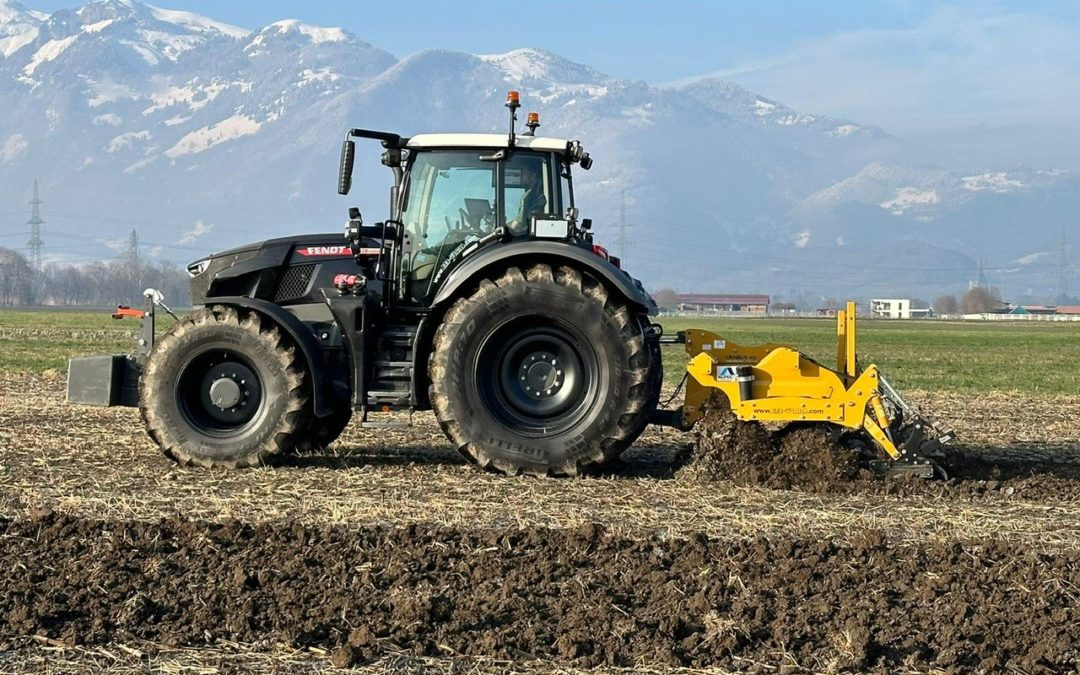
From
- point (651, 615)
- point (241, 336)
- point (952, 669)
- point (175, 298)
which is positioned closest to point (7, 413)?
point (241, 336)

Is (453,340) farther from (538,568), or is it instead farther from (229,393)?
(538,568)

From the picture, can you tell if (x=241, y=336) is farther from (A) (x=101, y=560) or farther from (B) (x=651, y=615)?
(B) (x=651, y=615)

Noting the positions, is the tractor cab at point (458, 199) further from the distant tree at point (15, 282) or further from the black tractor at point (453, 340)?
the distant tree at point (15, 282)

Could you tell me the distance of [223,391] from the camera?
9.99 meters

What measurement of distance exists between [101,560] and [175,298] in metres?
160

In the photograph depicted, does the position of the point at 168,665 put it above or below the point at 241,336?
below

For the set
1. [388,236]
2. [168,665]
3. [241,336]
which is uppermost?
[388,236]

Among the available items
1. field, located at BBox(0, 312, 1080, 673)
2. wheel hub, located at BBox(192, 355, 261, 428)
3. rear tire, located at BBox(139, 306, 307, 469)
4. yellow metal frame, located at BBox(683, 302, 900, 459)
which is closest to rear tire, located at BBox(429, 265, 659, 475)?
field, located at BBox(0, 312, 1080, 673)

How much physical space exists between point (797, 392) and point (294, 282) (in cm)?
442

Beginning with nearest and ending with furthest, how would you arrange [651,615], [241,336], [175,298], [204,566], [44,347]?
[651,615], [204,566], [241,336], [44,347], [175,298]

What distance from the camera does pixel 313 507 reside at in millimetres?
8406

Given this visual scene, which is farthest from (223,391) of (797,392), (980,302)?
(980,302)

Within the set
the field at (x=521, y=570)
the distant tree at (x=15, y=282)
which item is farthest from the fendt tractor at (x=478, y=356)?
the distant tree at (x=15, y=282)

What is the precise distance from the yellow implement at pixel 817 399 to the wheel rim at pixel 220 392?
353cm
